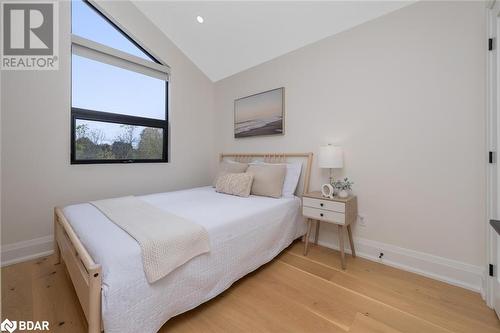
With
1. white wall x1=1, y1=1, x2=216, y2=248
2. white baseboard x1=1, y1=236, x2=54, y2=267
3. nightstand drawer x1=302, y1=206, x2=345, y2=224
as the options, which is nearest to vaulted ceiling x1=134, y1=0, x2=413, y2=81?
white wall x1=1, y1=1, x2=216, y2=248

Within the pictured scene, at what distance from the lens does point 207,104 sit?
12.5 ft

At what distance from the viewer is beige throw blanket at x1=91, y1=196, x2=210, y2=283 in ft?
3.80

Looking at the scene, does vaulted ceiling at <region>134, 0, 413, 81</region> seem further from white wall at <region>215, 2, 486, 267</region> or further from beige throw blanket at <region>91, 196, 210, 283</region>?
beige throw blanket at <region>91, 196, 210, 283</region>

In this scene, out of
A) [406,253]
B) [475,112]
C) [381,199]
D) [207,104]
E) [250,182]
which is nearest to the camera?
[475,112]

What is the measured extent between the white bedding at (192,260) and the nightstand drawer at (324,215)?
20cm

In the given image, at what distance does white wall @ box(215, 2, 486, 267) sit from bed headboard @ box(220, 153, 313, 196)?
0.42 feet

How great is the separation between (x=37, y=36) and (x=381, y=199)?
3.98 m

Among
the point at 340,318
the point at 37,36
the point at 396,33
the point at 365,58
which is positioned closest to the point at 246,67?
the point at 365,58

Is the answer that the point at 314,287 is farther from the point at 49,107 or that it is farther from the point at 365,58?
the point at 49,107

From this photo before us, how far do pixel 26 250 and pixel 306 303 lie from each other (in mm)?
2763

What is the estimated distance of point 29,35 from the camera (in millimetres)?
2197

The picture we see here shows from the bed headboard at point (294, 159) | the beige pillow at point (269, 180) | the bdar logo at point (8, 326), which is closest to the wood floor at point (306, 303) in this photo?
the bdar logo at point (8, 326)

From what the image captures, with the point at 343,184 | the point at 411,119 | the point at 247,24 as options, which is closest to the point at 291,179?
the point at 343,184

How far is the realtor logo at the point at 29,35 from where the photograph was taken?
210cm
